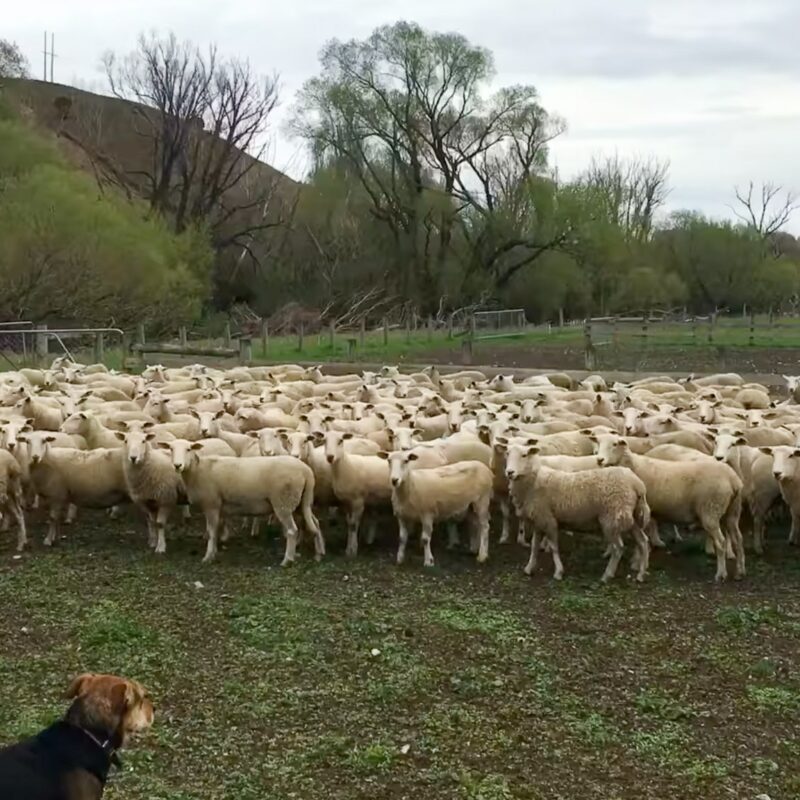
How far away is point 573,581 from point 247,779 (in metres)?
4.22

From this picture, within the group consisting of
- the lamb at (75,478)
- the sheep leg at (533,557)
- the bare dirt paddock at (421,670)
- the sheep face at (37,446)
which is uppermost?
the sheep face at (37,446)

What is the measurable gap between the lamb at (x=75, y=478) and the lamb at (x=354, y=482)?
2144 millimetres

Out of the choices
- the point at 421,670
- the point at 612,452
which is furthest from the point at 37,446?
Result: the point at 612,452

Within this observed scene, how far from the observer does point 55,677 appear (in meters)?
6.52

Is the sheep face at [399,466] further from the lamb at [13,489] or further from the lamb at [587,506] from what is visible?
the lamb at [13,489]

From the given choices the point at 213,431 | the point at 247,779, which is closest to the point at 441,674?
the point at 247,779

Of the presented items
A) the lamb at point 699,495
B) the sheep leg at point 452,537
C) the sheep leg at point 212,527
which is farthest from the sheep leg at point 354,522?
the lamb at point 699,495

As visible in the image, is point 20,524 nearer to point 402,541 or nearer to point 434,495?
point 402,541

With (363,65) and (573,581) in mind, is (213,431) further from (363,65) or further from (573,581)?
(363,65)

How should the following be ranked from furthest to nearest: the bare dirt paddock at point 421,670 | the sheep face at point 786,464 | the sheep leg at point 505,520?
the sheep leg at point 505,520, the sheep face at point 786,464, the bare dirt paddock at point 421,670

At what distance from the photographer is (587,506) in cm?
886

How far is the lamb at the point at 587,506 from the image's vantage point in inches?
345

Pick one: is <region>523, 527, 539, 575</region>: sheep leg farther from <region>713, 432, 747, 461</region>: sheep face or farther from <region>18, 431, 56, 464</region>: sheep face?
<region>18, 431, 56, 464</region>: sheep face

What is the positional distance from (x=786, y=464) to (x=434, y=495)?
3.21 m
